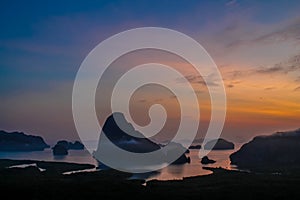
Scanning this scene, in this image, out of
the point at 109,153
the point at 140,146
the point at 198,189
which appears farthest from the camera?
the point at 140,146

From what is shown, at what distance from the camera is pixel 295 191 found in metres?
54.7

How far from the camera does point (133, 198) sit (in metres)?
48.7

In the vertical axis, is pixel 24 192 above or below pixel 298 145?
below

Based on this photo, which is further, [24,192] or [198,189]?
[198,189]

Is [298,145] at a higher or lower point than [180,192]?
higher

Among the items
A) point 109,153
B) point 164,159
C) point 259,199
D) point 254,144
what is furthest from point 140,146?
point 259,199

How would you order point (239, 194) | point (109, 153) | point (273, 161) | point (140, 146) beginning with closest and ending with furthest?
point (239, 194), point (273, 161), point (109, 153), point (140, 146)

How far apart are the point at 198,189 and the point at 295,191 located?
1547cm

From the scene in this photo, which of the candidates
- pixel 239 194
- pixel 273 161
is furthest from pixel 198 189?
pixel 273 161

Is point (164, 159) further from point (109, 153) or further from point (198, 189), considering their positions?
point (198, 189)

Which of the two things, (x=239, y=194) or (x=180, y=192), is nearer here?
(x=239, y=194)

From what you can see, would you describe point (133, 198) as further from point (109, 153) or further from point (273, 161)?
point (109, 153)

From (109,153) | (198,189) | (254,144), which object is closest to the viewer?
(198,189)

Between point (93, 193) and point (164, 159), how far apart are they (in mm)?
109880
